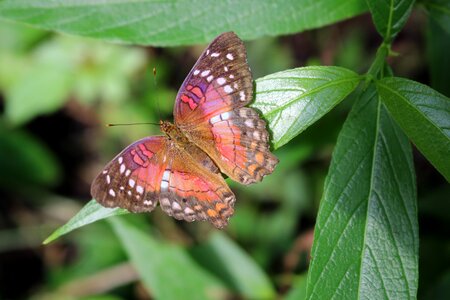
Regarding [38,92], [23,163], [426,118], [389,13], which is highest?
[389,13]

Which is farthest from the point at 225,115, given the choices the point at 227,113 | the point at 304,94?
the point at 304,94

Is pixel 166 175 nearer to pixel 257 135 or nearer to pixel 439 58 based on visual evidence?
pixel 257 135

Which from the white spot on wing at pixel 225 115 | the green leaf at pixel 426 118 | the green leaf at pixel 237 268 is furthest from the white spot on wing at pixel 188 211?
the green leaf at pixel 237 268

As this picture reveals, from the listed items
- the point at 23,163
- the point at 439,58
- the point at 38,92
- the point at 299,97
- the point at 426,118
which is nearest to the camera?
the point at 426,118

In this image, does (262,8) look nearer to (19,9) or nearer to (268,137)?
(268,137)

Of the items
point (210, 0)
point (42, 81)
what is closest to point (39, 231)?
point (42, 81)

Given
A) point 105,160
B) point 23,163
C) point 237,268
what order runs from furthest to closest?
point 105,160 → point 23,163 → point 237,268

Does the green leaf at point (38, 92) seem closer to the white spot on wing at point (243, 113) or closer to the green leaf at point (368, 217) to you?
the white spot on wing at point (243, 113)
